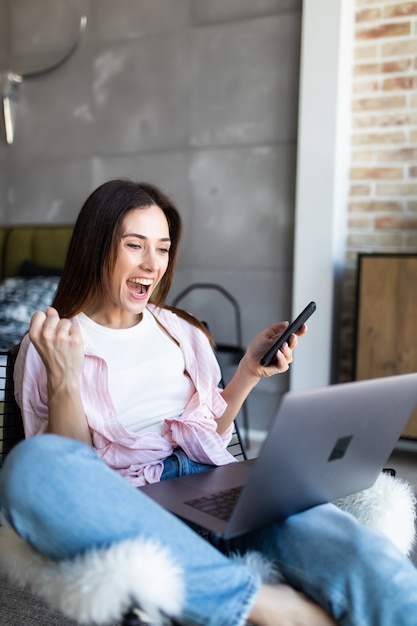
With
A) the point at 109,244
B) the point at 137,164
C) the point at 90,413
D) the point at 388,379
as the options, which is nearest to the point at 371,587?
the point at 388,379

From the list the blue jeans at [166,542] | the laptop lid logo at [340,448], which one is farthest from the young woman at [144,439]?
the laptop lid logo at [340,448]

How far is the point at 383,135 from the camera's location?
135 inches

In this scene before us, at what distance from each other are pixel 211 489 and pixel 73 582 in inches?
14.7

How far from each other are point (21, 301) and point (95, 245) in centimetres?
200

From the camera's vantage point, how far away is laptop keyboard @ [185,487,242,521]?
1202 millimetres

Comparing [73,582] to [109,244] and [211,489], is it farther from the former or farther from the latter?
[109,244]

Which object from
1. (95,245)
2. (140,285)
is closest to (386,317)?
(140,285)

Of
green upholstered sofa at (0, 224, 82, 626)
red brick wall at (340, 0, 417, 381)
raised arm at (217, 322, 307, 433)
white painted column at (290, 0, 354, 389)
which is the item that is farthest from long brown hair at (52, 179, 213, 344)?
green upholstered sofa at (0, 224, 82, 626)

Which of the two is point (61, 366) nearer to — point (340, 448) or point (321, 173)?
point (340, 448)

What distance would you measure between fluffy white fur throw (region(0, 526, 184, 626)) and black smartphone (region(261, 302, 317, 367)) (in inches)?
21.5

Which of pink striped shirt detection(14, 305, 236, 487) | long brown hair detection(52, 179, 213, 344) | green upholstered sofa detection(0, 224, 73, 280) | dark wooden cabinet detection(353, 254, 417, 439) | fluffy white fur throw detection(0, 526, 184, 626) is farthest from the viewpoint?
green upholstered sofa detection(0, 224, 73, 280)

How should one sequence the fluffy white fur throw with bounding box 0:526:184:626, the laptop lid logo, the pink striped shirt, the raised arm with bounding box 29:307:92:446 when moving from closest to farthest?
the fluffy white fur throw with bounding box 0:526:184:626 < the laptop lid logo < the raised arm with bounding box 29:307:92:446 < the pink striped shirt

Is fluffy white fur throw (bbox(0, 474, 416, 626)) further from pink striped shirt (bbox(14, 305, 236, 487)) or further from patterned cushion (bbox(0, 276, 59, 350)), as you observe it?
patterned cushion (bbox(0, 276, 59, 350))

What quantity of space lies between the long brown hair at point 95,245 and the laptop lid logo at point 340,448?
2.30 feet
